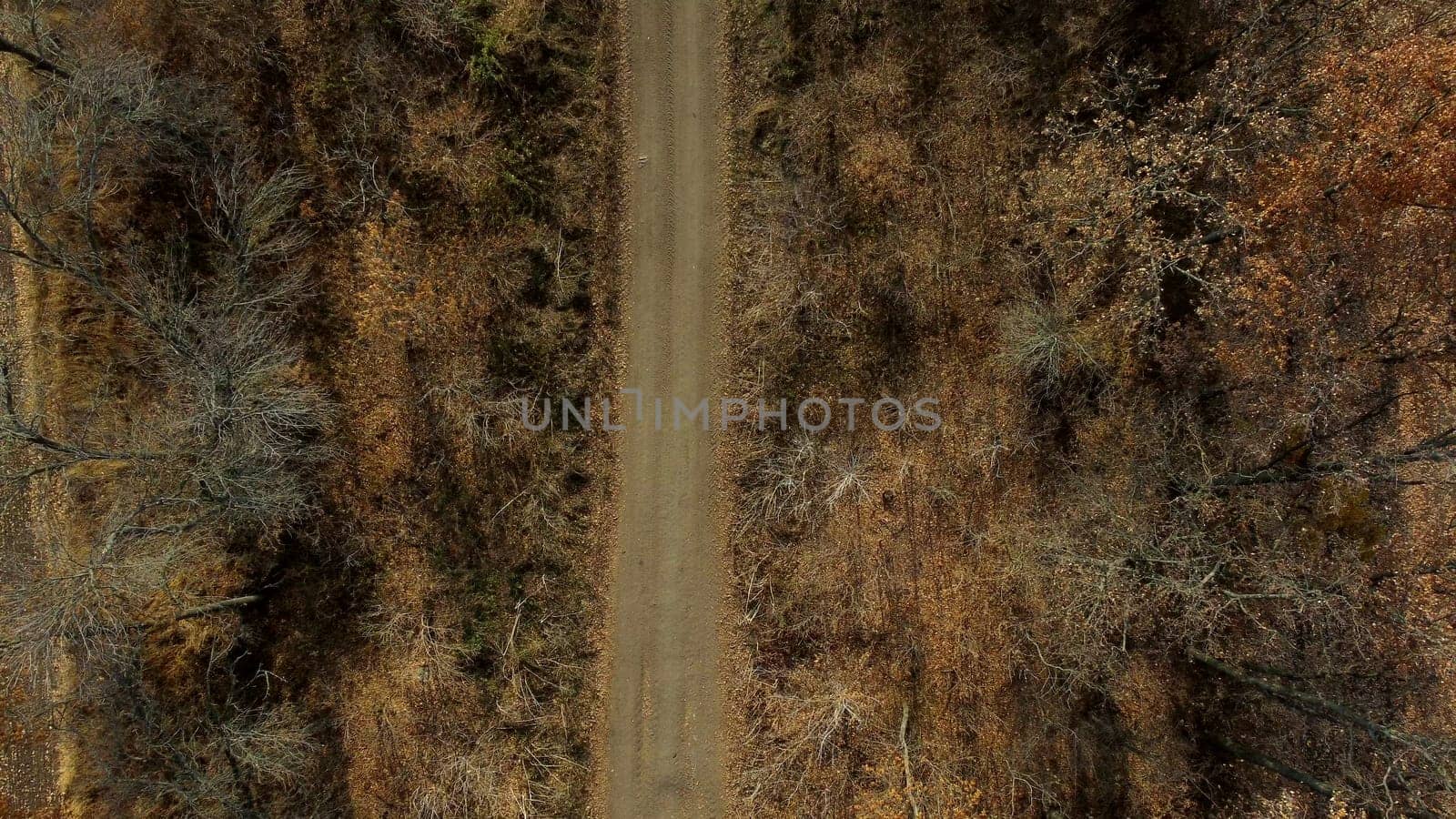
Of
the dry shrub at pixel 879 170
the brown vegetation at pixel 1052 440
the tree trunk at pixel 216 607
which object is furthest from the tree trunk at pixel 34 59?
the dry shrub at pixel 879 170

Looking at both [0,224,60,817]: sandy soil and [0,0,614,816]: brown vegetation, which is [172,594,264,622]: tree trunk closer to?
[0,0,614,816]: brown vegetation

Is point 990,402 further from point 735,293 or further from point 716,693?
point 716,693

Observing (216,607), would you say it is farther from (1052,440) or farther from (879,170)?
(1052,440)

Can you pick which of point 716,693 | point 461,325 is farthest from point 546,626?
point 461,325

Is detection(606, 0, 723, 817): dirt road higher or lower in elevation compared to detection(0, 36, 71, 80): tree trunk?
lower

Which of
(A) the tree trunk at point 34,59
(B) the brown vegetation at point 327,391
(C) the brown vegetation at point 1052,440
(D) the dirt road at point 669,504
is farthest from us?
(D) the dirt road at point 669,504

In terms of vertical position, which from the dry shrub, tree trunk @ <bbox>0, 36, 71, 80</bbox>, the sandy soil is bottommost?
the sandy soil

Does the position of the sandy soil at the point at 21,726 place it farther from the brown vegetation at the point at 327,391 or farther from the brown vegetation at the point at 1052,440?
the brown vegetation at the point at 1052,440

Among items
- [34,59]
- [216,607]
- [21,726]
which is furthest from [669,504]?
[34,59]

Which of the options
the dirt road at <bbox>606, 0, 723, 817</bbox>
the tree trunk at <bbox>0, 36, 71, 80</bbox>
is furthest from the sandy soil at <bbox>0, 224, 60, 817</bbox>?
the dirt road at <bbox>606, 0, 723, 817</bbox>
